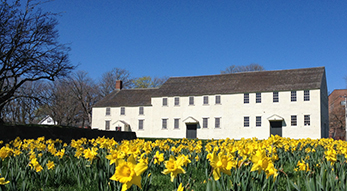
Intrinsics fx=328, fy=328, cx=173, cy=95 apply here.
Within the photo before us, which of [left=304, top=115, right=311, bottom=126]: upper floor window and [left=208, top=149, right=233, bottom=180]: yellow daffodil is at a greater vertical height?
[left=304, top=115, right=311, bottom=126]: upper floor window

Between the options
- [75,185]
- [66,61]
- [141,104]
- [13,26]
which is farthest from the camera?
[141,104]

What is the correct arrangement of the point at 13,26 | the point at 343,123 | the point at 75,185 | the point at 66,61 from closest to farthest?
the point at 75,185 < the point at 13,26 < the point at 66,61 < the point at 343,123

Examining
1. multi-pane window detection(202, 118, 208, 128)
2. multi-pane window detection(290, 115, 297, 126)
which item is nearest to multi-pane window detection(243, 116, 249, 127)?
multi-pane window detection(202, 118, 208, 128)

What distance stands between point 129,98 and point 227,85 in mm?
15981

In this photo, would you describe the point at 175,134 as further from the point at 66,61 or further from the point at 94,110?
the point at 66,61

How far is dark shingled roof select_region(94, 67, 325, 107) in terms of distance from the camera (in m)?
41.7

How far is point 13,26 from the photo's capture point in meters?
25.6

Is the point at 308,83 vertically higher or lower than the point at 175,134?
higher

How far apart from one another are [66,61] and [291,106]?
27112 millimetres

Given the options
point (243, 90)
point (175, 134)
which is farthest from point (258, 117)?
point (175, 134)

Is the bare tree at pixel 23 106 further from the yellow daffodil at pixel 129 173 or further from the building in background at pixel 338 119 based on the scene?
the building in background at pixel 338 119

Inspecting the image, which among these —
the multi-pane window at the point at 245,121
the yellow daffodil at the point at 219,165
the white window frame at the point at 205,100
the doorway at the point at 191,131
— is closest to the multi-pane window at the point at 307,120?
the multi-pane window at the point at 245,121

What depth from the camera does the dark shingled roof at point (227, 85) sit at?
4172cm

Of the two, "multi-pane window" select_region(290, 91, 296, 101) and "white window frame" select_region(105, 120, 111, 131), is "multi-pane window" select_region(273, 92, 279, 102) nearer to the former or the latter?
"multi-pane window" select_region(290, 91, 296, 101)
